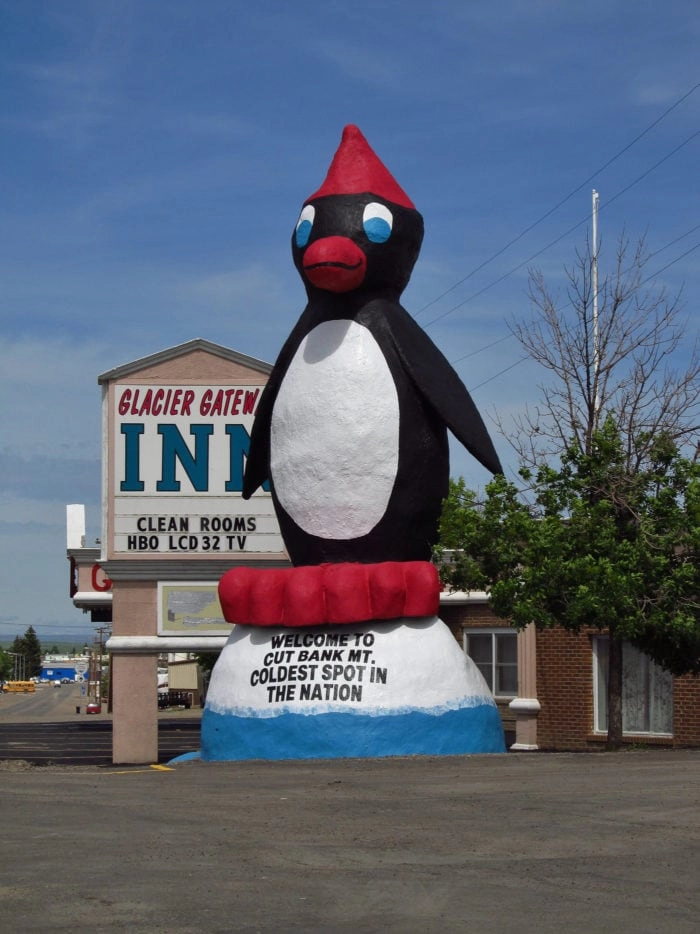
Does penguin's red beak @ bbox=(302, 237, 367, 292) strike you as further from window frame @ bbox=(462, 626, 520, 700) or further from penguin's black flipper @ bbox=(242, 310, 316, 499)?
window frame @ bbox=(462, 626, 520, 700)

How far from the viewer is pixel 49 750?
109ft

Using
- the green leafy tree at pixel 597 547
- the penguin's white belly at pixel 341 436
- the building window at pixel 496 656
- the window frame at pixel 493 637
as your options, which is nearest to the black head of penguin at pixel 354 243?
the penguin's white belly at pixel 341 436

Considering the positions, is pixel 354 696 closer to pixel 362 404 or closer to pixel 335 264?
pixel 362 404

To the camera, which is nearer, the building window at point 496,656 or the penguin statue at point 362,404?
the penguin statue at point 362,404

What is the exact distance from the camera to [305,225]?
645 inches

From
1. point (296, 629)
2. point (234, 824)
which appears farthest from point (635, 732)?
point (234, 824)

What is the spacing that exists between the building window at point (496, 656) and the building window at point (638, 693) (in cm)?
321

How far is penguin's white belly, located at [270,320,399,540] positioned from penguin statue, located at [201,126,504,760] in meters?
0.02

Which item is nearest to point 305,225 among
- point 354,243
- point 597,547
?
point 354,243

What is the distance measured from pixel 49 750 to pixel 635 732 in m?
15.7

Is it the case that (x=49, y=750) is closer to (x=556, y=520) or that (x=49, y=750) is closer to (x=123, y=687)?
(x=123, y=687)

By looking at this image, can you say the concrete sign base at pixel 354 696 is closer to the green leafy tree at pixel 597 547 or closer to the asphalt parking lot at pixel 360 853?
the green leafy tree at pixel 597 547

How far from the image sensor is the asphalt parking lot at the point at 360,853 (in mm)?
6535

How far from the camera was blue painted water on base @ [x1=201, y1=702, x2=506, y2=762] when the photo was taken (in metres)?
15.2
